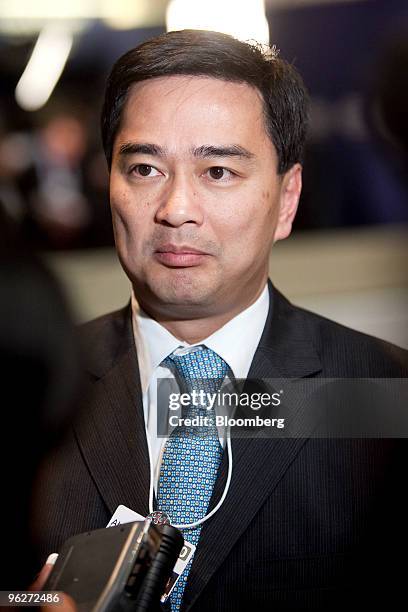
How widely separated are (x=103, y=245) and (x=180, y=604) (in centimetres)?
120

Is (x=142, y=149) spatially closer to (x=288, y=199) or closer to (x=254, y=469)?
(x=288, y=199)

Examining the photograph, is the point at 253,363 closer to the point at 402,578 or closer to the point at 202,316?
the point at 202,316

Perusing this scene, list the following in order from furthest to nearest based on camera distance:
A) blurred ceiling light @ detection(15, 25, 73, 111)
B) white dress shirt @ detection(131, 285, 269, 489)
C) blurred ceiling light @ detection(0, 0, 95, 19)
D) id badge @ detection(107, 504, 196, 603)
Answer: blurred ceiling light @ detection(0, 0, 95, 19), blurred ceiling light @ detection(15, 25, 73, 111), white dress shirt @ detection(131, 285, 269, 489), id badge @ detection(107, 504, 196, 603)

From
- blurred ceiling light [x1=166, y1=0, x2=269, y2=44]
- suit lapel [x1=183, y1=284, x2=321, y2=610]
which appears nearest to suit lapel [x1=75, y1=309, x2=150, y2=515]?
suit lapel [x1=183, y1=284, x2=321, y2=610]

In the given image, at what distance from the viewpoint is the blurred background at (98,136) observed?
2012 millimetres

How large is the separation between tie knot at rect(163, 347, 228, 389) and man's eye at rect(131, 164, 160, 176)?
279mm

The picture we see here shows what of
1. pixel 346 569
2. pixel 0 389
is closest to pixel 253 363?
pixel 346 569

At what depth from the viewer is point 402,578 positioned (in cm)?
118

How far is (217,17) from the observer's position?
1.36m

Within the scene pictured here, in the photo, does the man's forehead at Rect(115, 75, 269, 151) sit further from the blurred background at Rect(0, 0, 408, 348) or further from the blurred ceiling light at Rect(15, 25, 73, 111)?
the blurred ceiling light at Rect(15, 25, 73, 111)

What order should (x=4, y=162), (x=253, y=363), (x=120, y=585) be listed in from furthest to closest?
(x=4, y=162) < (x=253, y=363) < (x=120, y=585)

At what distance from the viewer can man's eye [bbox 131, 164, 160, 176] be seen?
4.00 feet

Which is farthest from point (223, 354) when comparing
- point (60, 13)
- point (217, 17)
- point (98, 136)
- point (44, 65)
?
point (60, 13)

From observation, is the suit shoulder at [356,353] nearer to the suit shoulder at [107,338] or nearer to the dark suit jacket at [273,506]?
the dark suit jacket at [273,506]
